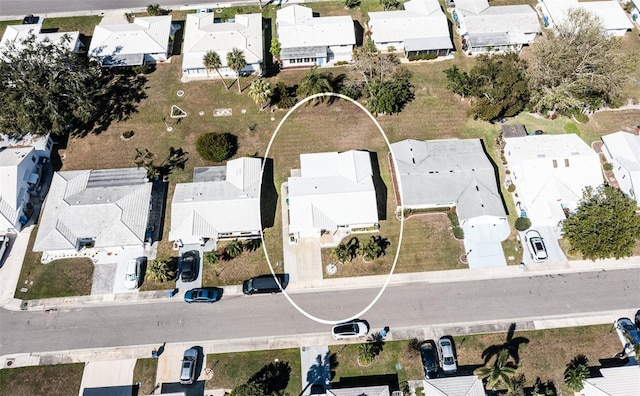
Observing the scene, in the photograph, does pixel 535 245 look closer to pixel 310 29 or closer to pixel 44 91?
pixel 310 29

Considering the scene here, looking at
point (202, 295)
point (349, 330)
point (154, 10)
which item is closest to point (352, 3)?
point (154, 10)

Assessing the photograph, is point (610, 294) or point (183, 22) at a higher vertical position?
point (183, 22)

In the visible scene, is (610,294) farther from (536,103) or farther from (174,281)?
(174,281)

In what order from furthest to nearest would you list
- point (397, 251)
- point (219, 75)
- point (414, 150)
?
point (219, 75) → point (414, 150) → point (397, 251)

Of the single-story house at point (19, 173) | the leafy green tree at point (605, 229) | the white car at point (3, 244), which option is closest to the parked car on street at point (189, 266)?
the single-story house at point (19, 173)

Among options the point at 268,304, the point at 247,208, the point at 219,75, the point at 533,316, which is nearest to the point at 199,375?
the point at 268,304

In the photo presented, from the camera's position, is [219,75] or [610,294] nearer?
[610,294]
